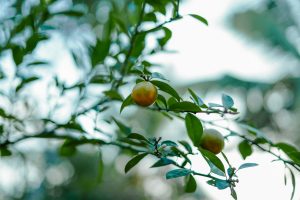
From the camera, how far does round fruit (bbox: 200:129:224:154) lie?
20.1 inches

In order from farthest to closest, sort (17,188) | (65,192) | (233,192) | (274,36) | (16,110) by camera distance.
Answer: (274,36) → (65,192) → (17,188) → (16,110) → (233,192)

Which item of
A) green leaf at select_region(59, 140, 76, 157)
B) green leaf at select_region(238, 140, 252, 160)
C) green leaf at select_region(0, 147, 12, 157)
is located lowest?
green leaf at select_region(59, 140, 76, 157)

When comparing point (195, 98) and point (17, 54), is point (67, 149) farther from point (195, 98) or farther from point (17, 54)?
point (195, 98)

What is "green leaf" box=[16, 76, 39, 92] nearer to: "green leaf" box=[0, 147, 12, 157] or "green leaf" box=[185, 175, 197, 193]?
"green leaf" box=[0, 147, 12, 157]

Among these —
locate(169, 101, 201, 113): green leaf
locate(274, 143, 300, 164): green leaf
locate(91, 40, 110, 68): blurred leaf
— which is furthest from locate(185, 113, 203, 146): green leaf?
locate(91, 40, 110, 68): blurred leaf

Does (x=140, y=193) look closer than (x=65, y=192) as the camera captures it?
No

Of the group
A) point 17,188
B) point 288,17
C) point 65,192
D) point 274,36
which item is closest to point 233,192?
point 17,188

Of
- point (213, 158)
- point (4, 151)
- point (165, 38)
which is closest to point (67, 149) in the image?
point (4, 151)

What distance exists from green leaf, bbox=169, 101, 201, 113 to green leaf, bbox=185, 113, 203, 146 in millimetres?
15

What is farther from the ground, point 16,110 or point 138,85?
point 138,85

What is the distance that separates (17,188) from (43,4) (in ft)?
11.7

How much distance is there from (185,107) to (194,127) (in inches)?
1.3

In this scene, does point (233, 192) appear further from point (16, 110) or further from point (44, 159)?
point (44, 159)

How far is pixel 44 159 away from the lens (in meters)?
5.05
